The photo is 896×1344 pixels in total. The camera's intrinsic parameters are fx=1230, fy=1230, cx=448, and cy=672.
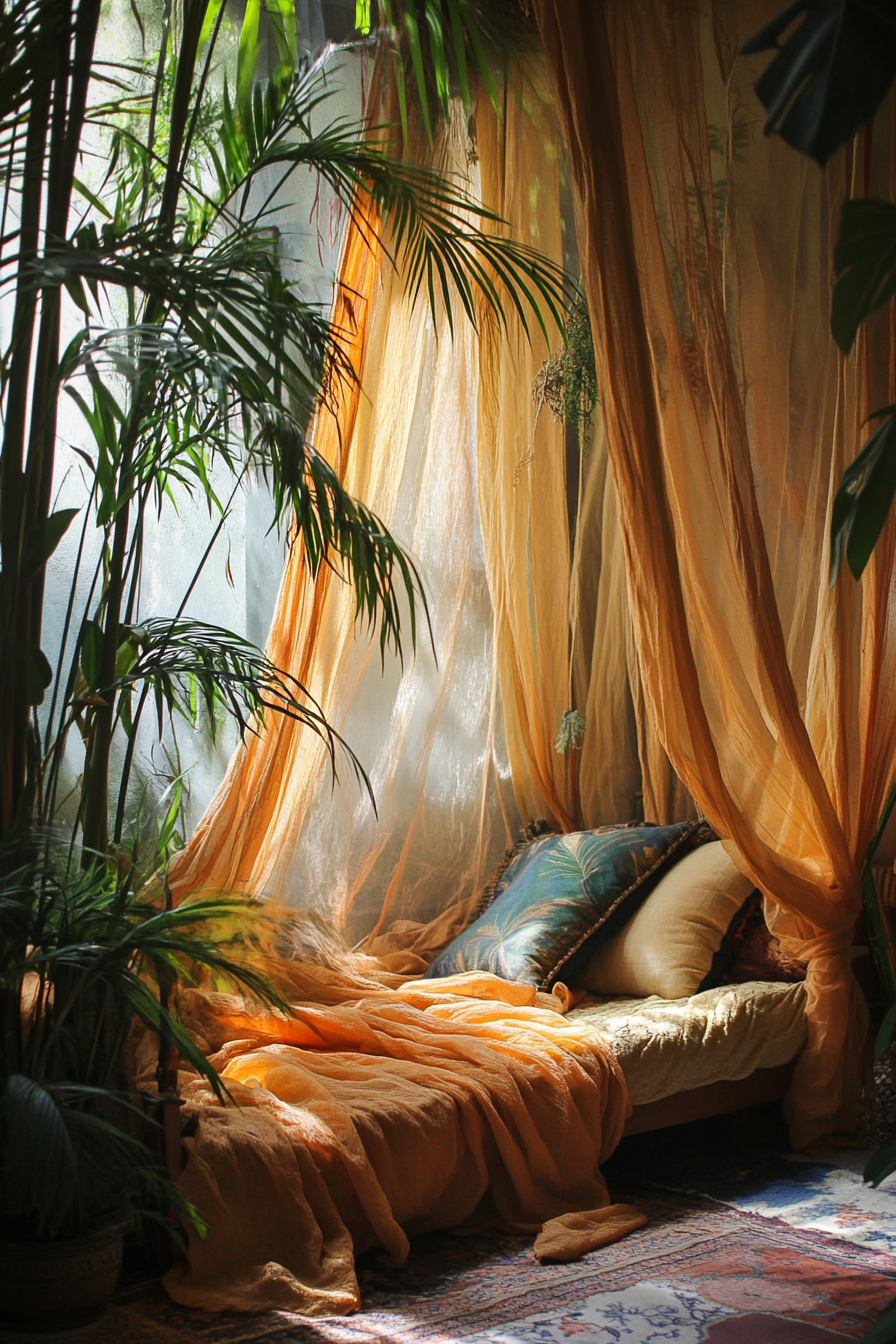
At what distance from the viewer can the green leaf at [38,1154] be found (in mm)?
1633

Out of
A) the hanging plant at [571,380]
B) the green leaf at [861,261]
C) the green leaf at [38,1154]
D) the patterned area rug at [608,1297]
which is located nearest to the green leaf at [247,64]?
the hanging plant at [571,380]

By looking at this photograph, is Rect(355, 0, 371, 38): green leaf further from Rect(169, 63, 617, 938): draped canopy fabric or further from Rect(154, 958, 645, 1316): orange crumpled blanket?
Rect(154, 958, 645, 1316): orange crumpled blanket

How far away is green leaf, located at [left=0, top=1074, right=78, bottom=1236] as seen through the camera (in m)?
1.63

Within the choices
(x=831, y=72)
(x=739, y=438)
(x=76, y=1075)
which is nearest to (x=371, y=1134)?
(x=76, y=1075)

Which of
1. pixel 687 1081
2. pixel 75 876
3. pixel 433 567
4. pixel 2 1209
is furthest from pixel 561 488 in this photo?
pixel 2 1209

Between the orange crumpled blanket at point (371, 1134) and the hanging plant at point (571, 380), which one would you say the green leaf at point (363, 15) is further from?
the orange crumpled blanket at point (371, 1134)

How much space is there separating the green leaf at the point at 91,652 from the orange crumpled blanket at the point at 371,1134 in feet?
2.46

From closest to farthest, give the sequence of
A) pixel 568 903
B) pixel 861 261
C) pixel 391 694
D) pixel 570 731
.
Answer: pixel 861 261 < pixel 568 903 < pixel 391 694 < pixel 570 731

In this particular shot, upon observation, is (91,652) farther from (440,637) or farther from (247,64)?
(440,637)

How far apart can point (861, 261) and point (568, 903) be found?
1.99 m

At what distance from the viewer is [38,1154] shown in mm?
1643

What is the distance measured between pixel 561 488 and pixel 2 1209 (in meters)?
2.37

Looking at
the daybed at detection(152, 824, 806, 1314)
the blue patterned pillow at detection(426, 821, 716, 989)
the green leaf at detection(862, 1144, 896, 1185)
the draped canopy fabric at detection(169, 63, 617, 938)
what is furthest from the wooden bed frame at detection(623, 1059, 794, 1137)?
the green leaf at detection(862, 1144, 896, 1185)

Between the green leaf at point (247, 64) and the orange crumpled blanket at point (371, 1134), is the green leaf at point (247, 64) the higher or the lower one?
the higher one
